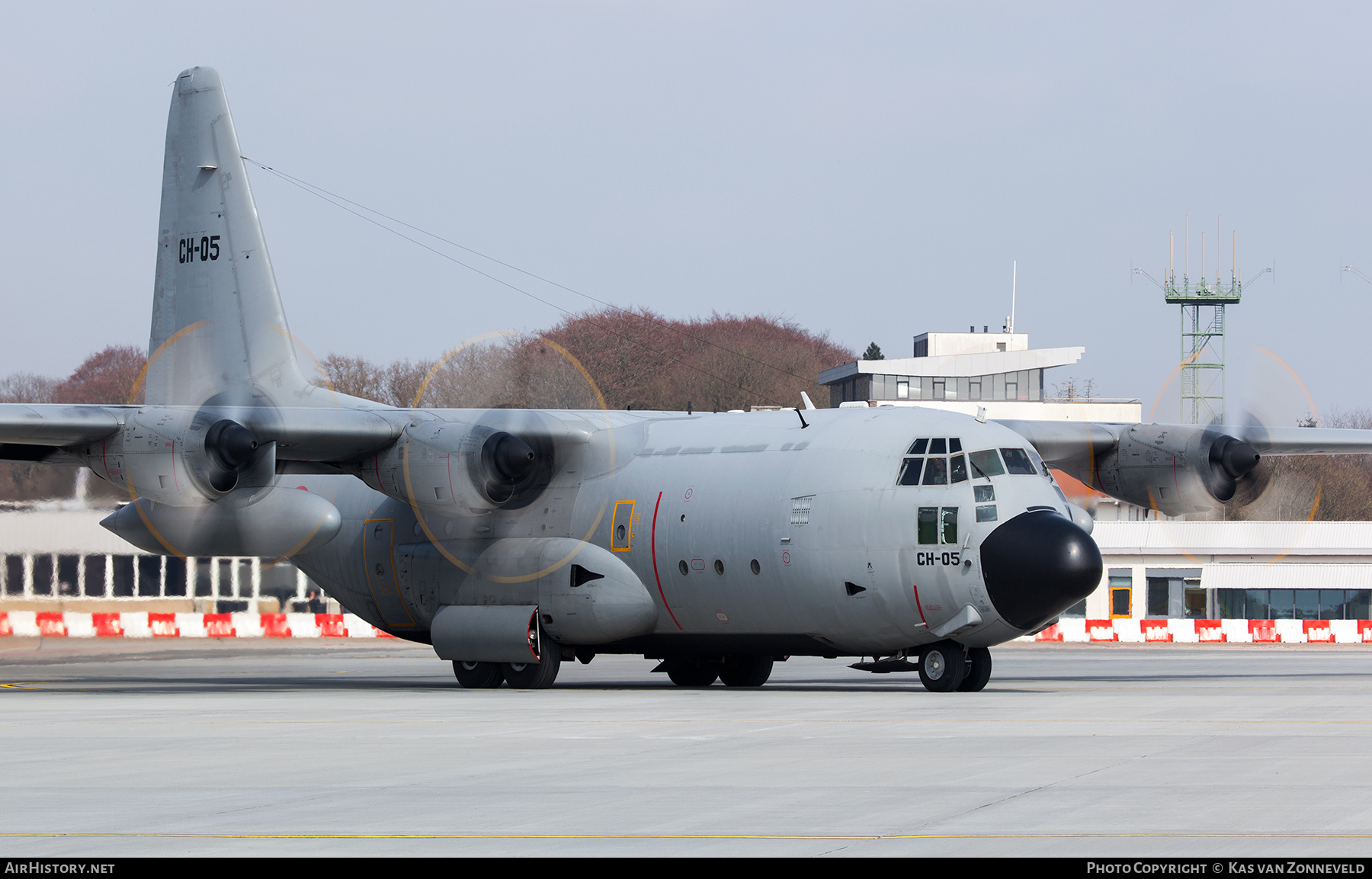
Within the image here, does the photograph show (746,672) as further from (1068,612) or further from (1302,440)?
(1068,612)

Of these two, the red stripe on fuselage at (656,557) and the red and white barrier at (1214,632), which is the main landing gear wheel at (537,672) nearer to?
the red stripe on fuselage at (656,557)

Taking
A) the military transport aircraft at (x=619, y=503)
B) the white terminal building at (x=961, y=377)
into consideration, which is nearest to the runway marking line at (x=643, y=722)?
the military transport aircraft at (x=619, y=503)

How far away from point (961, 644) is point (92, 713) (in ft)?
32.3

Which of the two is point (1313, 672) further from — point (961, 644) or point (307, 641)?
point (307, 641)

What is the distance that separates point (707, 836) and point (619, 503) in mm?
14381

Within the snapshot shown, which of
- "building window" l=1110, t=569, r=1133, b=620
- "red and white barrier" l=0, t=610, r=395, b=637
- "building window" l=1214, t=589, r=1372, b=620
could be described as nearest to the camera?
"red and white barrier" l=0, t=610, r=395, b=637

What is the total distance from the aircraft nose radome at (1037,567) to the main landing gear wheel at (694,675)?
20.5 ft

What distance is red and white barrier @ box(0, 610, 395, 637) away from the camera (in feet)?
124

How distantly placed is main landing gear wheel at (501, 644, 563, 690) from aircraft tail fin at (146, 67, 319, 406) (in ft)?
20.2

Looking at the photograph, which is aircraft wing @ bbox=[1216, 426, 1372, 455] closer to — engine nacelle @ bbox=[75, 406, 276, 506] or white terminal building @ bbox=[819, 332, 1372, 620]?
engine nacelle @ bbox=[75, 406, 276, 506]

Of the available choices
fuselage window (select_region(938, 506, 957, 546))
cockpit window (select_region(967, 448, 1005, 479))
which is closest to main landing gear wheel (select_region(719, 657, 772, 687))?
fuselage window (select_region(938, 506, 957, 546))

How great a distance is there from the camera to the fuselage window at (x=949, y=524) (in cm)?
1859

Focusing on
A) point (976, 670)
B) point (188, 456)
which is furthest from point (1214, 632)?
point (188, 456)

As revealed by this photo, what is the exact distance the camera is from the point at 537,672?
22.5 metres
